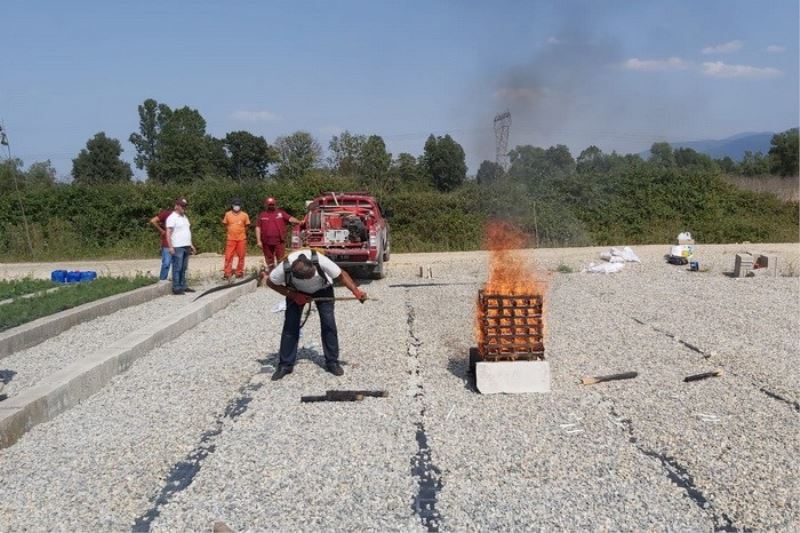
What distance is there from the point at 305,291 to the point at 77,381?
2.34 m

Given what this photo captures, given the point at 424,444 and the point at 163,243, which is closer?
the point at 424,444

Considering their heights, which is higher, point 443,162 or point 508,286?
point 443,162

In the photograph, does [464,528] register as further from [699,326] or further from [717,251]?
[717,251]

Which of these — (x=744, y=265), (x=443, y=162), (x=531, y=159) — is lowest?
(x=744, y=265)

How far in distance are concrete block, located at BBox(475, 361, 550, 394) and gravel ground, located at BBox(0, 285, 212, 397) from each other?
15.5ft

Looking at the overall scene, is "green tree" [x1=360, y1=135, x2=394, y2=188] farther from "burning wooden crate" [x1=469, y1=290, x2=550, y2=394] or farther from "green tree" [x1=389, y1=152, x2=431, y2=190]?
"burning wooden crate" [x1=469, y1=290, x2=550, y2=394]

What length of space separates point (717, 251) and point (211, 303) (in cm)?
1527

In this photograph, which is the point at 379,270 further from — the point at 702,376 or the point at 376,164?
the point at 376,164

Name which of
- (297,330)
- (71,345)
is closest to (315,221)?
(71,345)

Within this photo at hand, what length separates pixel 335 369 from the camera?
737cm

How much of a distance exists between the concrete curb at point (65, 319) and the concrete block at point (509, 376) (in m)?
6.06

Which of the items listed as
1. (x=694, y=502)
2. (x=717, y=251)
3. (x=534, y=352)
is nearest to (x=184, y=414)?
(x=534, y=352)

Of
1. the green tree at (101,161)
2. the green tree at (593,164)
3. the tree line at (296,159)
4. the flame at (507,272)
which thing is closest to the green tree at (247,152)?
the tree line at (296,159)

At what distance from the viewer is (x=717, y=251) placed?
→ 2014 cm
